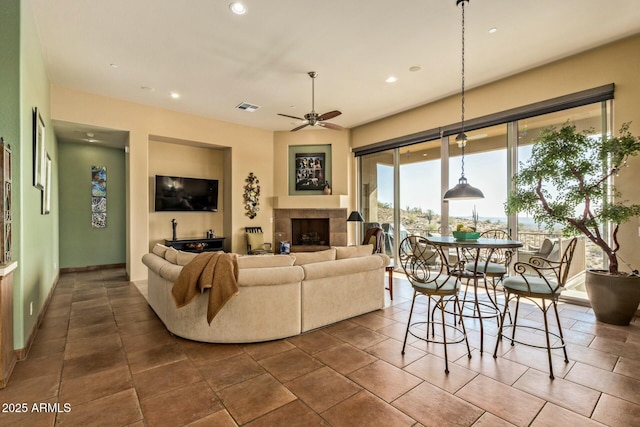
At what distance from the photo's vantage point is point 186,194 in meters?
6.82

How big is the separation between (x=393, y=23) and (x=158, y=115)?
4.80 m

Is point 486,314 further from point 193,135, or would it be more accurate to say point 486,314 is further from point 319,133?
point 193,135

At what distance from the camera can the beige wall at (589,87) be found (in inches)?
145

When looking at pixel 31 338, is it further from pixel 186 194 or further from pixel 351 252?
pixel 186 194

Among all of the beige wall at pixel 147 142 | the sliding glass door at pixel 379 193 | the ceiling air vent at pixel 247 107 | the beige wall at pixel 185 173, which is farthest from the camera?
the sliding glass door at pixel 379 193

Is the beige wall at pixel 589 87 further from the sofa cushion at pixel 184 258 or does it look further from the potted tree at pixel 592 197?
the sofa cushion at pixel 184 258

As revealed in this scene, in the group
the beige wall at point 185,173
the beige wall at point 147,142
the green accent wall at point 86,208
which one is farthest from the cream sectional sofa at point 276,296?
the green accent wall at point 86,208

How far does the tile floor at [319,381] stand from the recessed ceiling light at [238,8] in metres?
3.38

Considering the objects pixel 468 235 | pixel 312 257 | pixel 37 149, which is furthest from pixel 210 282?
pixel 468 235

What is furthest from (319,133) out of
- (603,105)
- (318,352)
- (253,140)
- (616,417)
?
(616,417)

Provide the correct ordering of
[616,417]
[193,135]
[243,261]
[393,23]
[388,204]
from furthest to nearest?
[388,204], [193,135], [393,23], [243,261], [616,417]

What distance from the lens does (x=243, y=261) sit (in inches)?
120

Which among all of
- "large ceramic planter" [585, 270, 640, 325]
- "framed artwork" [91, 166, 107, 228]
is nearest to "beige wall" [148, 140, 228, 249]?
"framed artwork" [91, 166, 107, 228]

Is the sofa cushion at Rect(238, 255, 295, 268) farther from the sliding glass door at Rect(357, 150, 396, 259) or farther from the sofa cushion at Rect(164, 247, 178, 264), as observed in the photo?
the sliding glass door at Rect(357, 150, 396, 259)
